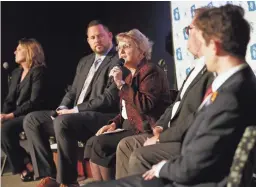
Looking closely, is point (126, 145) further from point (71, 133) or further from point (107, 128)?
point (71, 133)

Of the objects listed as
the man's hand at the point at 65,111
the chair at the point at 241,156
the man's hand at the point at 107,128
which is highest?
the chair at the point at 241,156

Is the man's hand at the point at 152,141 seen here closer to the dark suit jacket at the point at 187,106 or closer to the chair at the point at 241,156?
the dark suit jacket at the point at 187,106

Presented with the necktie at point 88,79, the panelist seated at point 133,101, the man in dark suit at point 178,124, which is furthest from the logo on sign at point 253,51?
the necktie at point 88,79

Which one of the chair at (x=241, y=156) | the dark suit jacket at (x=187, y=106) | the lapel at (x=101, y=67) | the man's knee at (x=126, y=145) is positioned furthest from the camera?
the lapel at (x=101, y=67)

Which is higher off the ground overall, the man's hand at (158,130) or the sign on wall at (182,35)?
the sign on wall at (182,35)

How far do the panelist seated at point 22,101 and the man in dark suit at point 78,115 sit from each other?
0.22 meters

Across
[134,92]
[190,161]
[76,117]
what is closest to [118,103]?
[76,117]

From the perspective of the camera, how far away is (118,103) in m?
3.03

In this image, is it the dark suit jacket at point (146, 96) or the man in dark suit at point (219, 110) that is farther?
the dark suit jacket at point (146, 96)

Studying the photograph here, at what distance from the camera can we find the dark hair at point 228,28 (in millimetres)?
1472

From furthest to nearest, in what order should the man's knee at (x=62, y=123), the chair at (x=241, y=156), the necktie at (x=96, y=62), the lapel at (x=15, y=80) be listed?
the lapel at (x=15, y=80) → the necktie at (x=96, y=62) → the man's knee at (x=62, y=123) → the chair at (x=241, y=156)

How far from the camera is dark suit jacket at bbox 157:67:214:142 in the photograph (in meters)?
1.95

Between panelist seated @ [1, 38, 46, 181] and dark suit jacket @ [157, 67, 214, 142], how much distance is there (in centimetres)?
177

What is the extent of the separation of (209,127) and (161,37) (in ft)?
10.7
